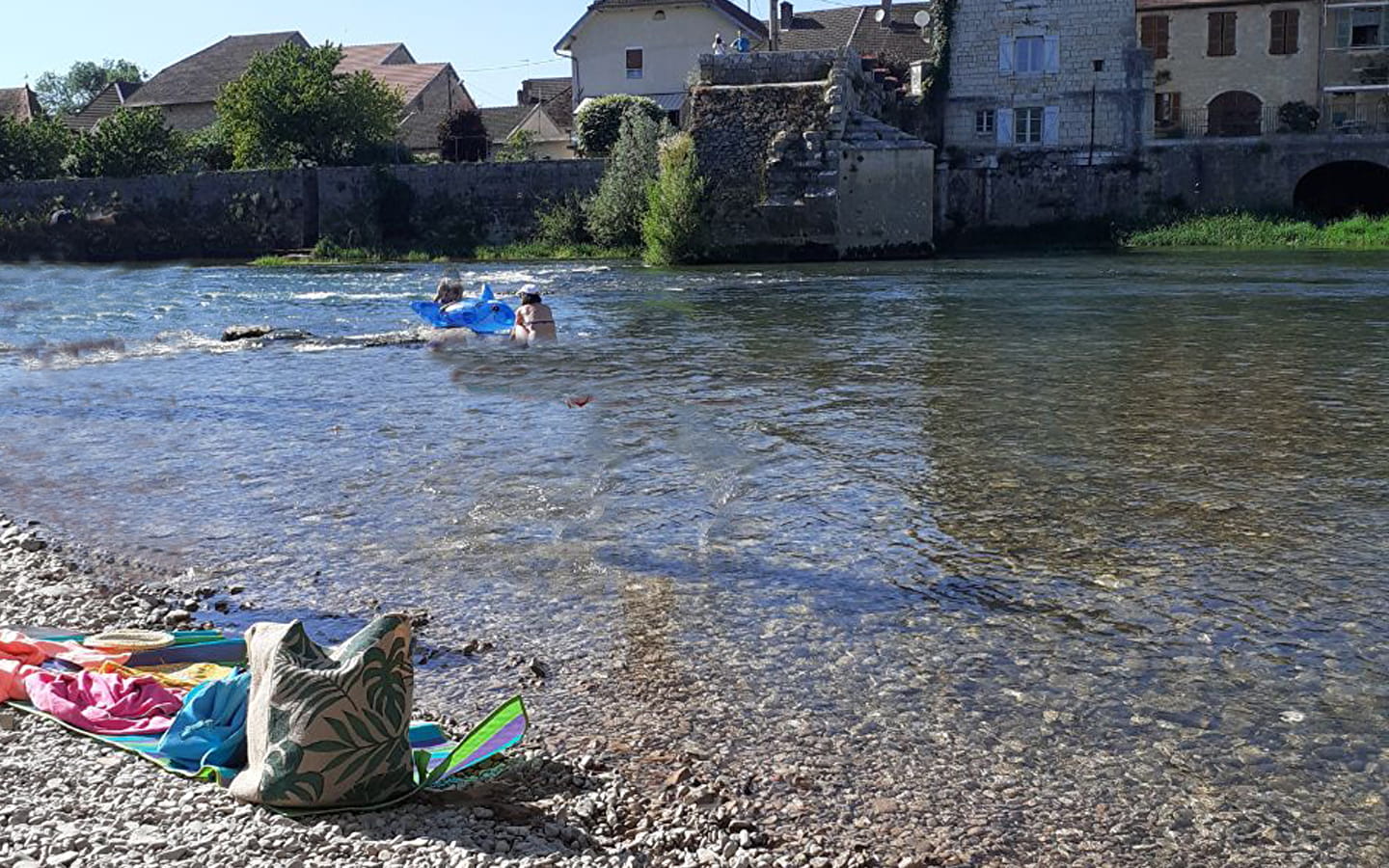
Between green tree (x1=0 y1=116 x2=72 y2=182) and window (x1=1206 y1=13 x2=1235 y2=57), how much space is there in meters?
43.9

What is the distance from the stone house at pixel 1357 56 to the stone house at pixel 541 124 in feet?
91.5

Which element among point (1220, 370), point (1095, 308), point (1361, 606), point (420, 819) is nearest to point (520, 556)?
point (420, 819)

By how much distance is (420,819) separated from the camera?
14.4 feet

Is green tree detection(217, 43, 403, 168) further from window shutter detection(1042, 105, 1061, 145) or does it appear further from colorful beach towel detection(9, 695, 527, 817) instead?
colorful beach towel detection(9, 695, 527, 817)

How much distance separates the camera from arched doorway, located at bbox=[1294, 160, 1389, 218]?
4194 centimetres

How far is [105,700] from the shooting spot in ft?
17.4

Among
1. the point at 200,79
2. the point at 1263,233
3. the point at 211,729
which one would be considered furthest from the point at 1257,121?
the point at 200,79

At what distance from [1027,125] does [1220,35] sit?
759cm

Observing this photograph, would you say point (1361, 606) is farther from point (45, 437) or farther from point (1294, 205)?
point (1294, 205)

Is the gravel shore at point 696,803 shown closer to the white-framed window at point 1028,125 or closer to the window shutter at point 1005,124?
the white-framed window at point 1028,125

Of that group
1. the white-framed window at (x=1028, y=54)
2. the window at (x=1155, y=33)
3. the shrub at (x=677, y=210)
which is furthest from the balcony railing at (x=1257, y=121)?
the shrub at (x=677, y=210)

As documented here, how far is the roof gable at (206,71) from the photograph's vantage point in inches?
2650

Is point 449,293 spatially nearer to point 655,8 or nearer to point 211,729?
point 211,729

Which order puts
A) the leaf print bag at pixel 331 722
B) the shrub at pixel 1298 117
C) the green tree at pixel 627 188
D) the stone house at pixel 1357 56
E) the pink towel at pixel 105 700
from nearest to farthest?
the leaf print bag at pixel 331 722
the pink towel at pixel 105 700
the green tree at pixel 627 188
the shrub at pixel 1298 117
the stone house at pixel 1357 56
